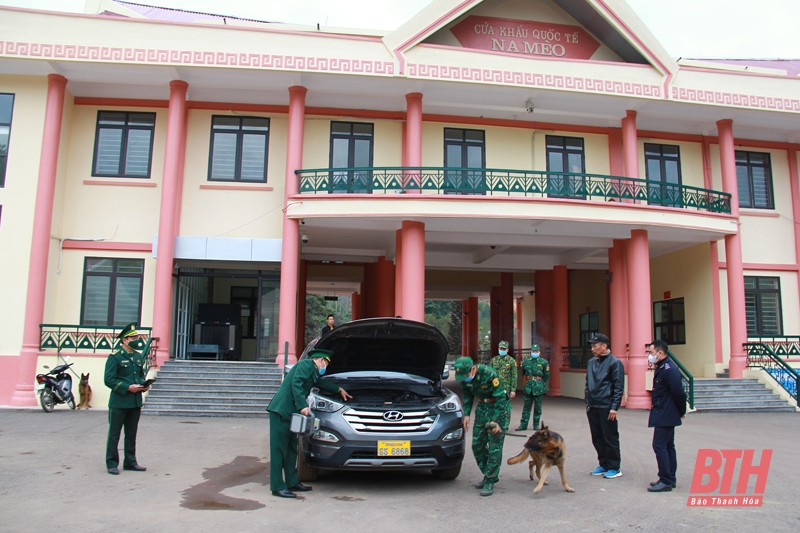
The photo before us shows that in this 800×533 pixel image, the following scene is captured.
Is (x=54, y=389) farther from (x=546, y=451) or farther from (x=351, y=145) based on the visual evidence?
(x=546, y=451)

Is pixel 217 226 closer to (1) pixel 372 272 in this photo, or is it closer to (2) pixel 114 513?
(1) pixel 372 272

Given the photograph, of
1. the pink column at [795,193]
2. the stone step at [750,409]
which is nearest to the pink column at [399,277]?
the stone step at [750,409]

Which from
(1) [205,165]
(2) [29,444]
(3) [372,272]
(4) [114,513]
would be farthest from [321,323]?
(4) [114,513]

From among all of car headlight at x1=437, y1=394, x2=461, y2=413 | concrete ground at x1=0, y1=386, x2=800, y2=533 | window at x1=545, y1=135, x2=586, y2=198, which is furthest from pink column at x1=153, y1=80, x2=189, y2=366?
car headlight at x1=437, y1=394, x2=461, y2=413

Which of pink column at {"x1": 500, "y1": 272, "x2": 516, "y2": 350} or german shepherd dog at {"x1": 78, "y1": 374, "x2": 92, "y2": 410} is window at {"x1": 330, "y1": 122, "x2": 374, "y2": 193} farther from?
pink column at {"x1": 500, "y1": 272, "x2": 516, "y2": 350}

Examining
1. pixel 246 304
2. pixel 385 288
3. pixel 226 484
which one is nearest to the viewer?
pixel 226 484

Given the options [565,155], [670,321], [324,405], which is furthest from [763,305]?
[324,405]

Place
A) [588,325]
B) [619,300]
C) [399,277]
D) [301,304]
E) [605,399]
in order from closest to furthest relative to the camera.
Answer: [605,399]
[399,277]
[619,300]
[301,304]
[588,325]

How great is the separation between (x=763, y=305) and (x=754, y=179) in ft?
13.0

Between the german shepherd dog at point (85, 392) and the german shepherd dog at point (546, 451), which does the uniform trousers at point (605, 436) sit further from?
the german shepherd dog at point (85, 392)

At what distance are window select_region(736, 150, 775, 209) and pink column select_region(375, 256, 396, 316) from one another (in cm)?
1118

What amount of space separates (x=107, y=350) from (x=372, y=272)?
424 inches

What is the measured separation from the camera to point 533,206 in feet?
52.9

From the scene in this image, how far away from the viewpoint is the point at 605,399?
788cm
